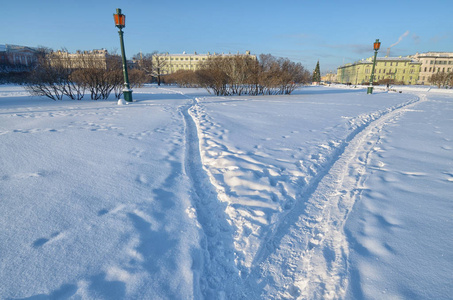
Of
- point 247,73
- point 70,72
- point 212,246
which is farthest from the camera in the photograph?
point 247,73

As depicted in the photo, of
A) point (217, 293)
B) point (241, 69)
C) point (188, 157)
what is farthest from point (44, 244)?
point (241, 69)

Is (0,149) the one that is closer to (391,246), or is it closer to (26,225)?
(26,225)

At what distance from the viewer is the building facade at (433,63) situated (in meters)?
76.1

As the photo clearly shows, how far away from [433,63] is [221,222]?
10955 cm

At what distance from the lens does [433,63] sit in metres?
77.1

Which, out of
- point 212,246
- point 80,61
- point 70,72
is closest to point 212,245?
point 212,246

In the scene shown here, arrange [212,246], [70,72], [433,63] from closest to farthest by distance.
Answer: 1. [212,246]
2. [70,72]
3. [433,63]

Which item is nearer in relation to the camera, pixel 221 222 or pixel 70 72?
pixel 221 222

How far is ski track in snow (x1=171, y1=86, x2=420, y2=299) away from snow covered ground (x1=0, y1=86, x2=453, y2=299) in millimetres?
11

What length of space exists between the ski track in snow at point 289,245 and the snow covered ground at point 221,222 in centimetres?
1

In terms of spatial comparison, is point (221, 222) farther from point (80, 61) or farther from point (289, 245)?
point (80, 61)

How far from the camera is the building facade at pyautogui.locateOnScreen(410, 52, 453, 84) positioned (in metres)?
76.1

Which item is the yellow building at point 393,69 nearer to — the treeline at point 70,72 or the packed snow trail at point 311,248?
the treeline at point 70,72

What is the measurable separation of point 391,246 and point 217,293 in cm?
170
